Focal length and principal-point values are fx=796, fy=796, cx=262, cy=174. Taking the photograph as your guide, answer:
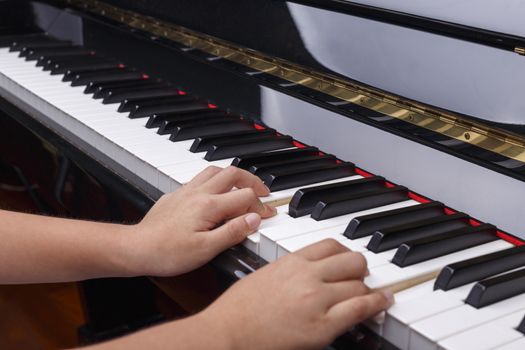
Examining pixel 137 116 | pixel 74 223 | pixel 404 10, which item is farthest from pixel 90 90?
pixel 404 10

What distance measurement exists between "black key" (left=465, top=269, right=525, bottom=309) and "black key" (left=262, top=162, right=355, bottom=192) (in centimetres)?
39

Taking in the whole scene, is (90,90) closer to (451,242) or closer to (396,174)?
(396,174)

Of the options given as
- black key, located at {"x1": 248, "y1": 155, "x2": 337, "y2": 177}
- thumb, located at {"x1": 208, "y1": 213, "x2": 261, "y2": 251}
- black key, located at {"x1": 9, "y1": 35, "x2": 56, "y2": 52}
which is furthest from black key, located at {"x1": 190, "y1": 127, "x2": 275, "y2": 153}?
black key, located at {"x1": 9, "y1": 35, "x2": 56, "y2": 52}

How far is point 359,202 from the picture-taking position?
1.15 m

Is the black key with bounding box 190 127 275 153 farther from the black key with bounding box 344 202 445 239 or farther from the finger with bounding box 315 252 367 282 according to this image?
the finger with bounding box 315 252 367 282

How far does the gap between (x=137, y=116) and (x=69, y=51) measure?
636 mm

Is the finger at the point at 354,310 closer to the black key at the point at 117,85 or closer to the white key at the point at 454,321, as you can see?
the white key at the point at 454,321

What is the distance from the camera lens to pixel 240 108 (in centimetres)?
157

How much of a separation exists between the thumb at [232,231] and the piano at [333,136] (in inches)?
0.7

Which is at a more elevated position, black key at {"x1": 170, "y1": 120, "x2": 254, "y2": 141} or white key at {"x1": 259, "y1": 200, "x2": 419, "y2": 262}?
black key at {"x1": 170, "y1": 120, "x2": 254, "y2": 141}

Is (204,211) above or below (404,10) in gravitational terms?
below

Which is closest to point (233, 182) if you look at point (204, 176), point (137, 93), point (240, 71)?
point (204, 176)

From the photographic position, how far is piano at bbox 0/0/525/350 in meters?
0.96

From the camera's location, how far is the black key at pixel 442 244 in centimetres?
97
